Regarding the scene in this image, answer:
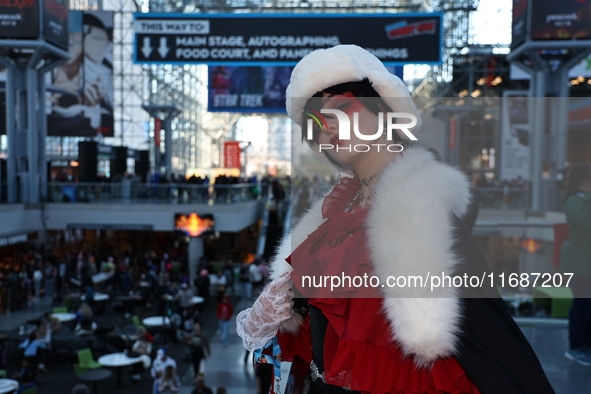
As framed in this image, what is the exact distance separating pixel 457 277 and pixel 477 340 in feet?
0.41

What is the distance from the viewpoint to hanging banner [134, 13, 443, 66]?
8172mm

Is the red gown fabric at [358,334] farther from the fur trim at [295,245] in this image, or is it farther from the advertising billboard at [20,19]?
the advertising billboard at [20,19]

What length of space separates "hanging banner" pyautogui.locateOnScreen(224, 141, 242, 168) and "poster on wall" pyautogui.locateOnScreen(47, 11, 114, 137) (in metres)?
6.26

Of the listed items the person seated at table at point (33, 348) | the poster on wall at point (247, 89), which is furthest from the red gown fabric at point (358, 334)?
the poster on wall at point (247, 89)

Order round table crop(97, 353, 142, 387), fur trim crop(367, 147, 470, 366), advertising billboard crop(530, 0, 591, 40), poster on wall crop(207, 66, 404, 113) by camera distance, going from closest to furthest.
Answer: fur trim crop(367, 147, 470, 366), round table crop(97, 353, 142, 387), advertising billboard crop(530, 0, 591, 40), poster on wall crop(207, 66, 404, 113)

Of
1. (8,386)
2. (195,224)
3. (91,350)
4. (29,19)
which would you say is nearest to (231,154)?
(195,224)

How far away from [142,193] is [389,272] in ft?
60.6

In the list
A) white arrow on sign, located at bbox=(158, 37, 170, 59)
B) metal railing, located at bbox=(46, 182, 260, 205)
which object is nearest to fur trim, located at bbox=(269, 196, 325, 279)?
white arrow on sign, located at bbox=(158, 37, 170, 59)

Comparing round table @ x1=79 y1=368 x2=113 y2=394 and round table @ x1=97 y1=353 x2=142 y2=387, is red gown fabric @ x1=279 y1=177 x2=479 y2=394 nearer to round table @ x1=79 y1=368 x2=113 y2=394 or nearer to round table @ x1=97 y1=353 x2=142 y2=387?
round table @ x1=79 y1=368 x2=113 y2=394

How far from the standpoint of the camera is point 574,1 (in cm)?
980

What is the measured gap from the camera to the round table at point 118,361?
915cm

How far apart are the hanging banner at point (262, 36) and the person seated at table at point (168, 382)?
16.0ft

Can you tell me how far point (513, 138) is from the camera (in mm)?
1671

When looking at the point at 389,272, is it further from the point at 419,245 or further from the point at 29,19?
the point at 29,19
